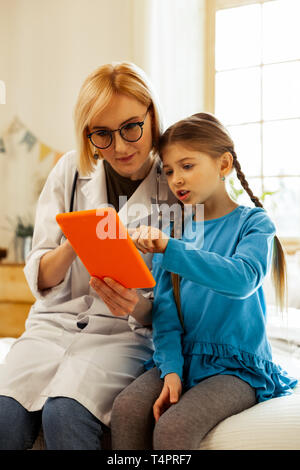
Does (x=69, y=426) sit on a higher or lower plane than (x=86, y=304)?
lower

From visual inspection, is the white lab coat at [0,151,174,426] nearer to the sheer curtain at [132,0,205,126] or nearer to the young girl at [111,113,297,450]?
the young girl at [111,113,297,450]

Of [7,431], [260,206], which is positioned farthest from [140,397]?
[260,206]

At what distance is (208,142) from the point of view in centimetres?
112

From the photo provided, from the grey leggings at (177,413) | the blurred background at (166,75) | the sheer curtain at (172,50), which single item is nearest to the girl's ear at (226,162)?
the grey leggings at (177,413)

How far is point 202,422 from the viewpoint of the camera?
0.86m

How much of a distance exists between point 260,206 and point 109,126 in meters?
0.42

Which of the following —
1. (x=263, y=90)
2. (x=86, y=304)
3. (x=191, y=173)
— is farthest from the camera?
(x=263, y=90)

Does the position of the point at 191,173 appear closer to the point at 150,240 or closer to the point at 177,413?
the point at 150,240

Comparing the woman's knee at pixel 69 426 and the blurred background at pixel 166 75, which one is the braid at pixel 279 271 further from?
the blurred background at pixel 166 75

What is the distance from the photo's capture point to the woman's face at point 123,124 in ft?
3.72

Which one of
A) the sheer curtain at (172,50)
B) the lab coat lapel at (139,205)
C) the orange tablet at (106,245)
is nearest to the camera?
the orange tablet at (106,245)

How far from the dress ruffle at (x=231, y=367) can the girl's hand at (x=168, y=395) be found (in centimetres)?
5

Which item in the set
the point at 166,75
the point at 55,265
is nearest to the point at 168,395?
the point at 55,265

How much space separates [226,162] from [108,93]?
1.07ft
